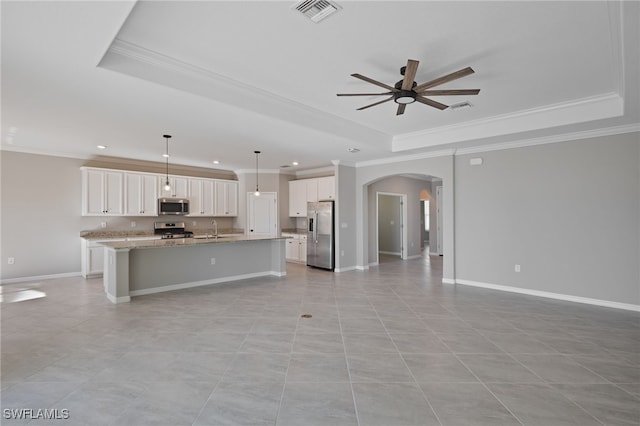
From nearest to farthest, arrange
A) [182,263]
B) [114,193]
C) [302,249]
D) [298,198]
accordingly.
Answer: [182,263], [114,193], [302,249], [298,198]

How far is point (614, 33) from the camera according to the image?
8.52ft

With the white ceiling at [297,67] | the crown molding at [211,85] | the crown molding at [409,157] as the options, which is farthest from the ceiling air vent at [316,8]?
the crown molding at [409,157]

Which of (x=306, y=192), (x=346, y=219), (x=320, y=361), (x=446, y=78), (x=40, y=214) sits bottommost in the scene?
(x=320, y=361)

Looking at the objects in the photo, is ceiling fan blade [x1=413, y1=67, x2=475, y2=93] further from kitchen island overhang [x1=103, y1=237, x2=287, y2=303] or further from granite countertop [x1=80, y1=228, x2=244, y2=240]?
granite countertop [x1=80, y1=228, x2=244, y2=240]

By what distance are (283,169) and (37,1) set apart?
6957mm

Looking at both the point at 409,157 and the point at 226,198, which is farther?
the point at 226,198

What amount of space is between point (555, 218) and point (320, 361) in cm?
458

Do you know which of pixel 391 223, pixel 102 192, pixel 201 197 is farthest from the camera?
pixel 391 223

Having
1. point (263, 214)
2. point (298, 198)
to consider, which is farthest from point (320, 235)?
point (263, 214)

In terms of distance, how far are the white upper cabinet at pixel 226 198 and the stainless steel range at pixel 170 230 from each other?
94 centimetres

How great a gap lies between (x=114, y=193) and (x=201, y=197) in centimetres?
196

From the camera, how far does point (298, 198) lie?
29.2ft

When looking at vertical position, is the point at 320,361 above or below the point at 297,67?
below

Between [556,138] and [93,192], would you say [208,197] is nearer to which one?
[93,192]
